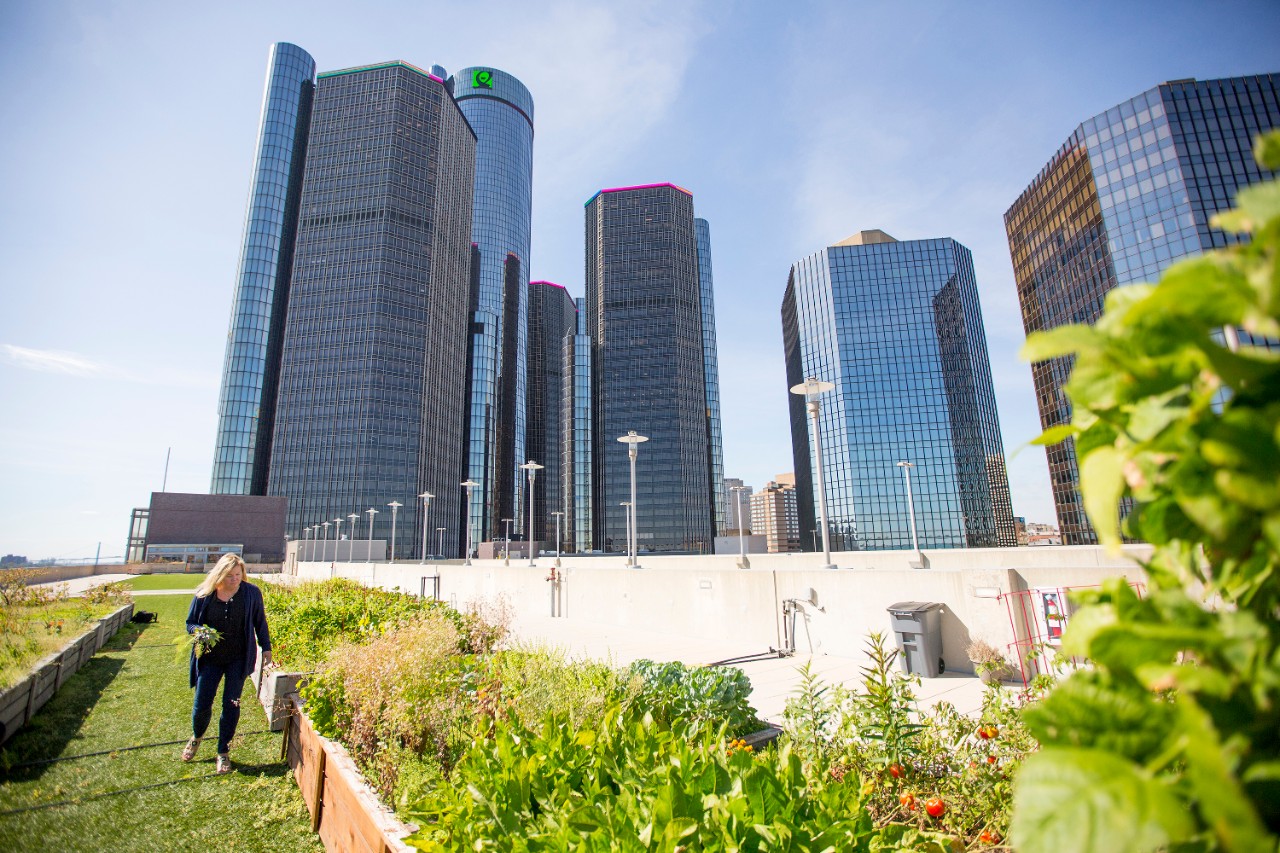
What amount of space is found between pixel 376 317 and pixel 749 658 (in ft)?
361

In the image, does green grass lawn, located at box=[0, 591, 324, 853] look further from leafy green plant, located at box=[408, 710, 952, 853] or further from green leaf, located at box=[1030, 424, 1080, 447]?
green leaf, located at box=[1030, 424, 1080, 447]

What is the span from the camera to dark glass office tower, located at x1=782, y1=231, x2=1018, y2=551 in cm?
10256

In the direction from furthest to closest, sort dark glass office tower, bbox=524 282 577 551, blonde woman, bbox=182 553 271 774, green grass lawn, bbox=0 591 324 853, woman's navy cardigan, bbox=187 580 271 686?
dark glass office tower, bbox=524 282 577 551 → woman's navy cardigan, bbox=187 580 271 686 → blonde woman, bbox=182 553 271 774 → green grass lawn, bbox=0 591 324 853

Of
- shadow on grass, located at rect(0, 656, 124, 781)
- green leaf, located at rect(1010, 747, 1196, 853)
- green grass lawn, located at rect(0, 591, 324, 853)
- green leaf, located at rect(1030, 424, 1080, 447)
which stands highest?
green leaf, located at rect(1030, 424, 1080, 447)

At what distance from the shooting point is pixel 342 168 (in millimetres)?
113500

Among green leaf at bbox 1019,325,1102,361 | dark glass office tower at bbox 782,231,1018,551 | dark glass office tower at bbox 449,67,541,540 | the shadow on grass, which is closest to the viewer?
green leaf at bbox 1019,325,1102,361

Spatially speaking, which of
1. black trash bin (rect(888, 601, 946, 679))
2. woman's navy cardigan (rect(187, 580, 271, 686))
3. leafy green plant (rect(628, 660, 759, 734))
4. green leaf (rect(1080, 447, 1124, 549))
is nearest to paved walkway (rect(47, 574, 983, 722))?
black trash bin (rect(888, 601, 946, 679))

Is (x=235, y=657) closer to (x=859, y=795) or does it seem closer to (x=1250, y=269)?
(x=859, y=795)

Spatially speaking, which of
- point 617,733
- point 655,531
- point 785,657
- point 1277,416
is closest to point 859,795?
point 617,733

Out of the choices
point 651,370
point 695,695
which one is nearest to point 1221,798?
point 695,695

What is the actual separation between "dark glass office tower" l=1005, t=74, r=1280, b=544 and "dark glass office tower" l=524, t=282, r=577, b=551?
113m

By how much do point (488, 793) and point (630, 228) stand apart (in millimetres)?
156452

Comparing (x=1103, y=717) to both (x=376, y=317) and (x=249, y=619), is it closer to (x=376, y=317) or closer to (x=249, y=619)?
(x=249, y=619)

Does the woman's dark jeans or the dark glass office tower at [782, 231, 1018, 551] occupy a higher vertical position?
the dark glass office tower at [782, 231, 1018, 551]
